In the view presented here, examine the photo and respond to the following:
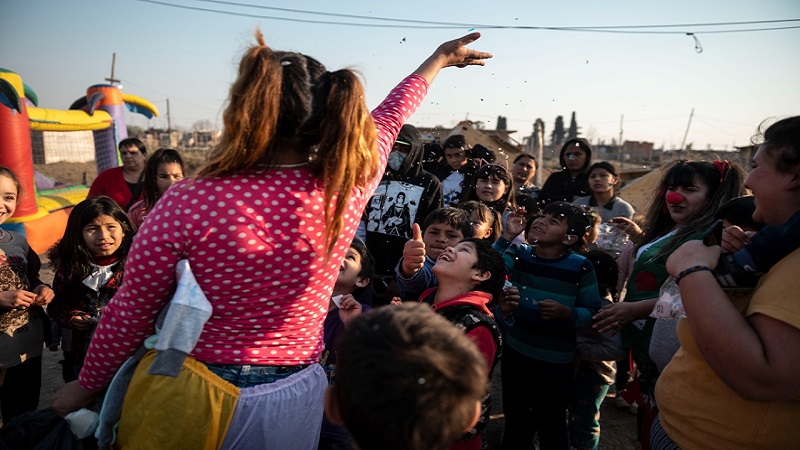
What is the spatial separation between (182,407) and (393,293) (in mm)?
1870

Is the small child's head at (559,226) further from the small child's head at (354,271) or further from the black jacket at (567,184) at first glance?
the black jacket at (567,184)

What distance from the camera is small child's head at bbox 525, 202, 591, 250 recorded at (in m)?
2.68

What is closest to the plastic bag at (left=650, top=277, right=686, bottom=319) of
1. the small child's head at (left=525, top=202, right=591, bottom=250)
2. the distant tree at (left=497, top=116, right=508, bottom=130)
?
the small child's head at (left=525, top=202, right=591, bottom=250)

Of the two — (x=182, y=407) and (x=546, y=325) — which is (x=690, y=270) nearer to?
(x=182, y=407)

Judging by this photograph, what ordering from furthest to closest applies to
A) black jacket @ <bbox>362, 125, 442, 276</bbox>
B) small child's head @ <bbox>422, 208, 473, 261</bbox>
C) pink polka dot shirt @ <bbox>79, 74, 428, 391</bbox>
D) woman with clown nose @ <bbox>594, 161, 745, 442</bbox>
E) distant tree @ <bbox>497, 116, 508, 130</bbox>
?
distant tree @ <bbox>497, 116, 508, 130</bbox> → black jacket @ <bbox>362, 125, 442, 276</bbox> → small child's head @ <bbox>422, 208, 473, 261</bbox> → woman with clown nose @ <bbox>594, 161, 745, 442</bbox> → pink polka dot shirt @ <bbox>79, 74, 428, 391</bbox>

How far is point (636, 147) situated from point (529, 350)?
5528cm

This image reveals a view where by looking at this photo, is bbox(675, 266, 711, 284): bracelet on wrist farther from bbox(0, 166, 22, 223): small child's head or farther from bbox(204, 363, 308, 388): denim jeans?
bbox(0, 166, 22, 223): small child's head

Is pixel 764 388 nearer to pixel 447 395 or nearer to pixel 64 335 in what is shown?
pixel 447 395

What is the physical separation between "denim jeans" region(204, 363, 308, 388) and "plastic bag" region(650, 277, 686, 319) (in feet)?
4.70

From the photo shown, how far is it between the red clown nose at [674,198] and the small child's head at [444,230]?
1.15 m

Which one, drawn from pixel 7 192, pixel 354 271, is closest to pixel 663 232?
pixel 354 271

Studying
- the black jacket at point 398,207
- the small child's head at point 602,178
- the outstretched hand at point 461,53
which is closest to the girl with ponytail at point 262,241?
the outstretched hand at point 461,53

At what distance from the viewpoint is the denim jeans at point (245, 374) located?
114 centimetres

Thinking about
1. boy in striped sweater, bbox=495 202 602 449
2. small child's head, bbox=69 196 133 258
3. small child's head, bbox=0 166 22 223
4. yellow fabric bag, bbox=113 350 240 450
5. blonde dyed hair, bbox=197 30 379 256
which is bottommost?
boy in striped sweater, bbox=495 202 602 449
